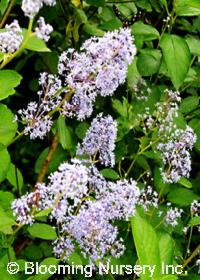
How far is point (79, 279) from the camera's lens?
6.11 feet

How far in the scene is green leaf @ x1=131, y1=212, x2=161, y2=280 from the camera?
1374mm

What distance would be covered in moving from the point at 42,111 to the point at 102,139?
25 centimetres

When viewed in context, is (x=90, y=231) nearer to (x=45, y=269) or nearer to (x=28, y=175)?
(x=45, y=269)

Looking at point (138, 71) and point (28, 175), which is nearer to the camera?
point (138, 71)

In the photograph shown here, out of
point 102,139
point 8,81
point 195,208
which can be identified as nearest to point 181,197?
point 195,208

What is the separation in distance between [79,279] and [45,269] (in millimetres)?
309

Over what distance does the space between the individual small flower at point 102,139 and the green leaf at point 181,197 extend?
1.77 ft

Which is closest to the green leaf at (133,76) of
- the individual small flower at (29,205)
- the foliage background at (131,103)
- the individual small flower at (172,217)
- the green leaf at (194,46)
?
the foliage background at (131,103)

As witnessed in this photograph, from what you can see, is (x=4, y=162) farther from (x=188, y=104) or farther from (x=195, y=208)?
(x=188, y=104)

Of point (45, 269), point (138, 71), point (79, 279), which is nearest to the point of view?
point (45, 269)

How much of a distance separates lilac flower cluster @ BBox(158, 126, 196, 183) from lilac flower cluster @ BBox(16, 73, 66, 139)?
19.9 inches

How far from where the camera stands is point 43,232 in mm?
1740

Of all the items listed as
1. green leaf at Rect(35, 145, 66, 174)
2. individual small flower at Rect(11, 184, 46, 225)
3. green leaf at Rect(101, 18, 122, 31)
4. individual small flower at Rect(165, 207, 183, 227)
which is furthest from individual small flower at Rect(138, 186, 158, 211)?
green leaf at Rect(101, 18, 122, 31)

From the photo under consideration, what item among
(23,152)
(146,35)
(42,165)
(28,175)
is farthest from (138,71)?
(28,175)
